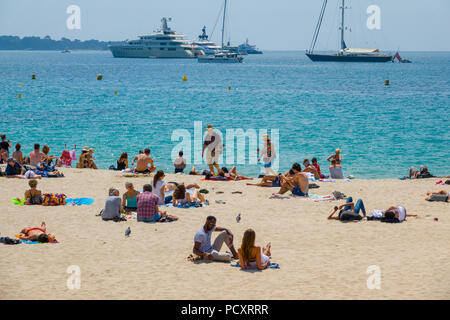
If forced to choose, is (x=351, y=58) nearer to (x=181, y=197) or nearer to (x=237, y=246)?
(x=181, y=197)

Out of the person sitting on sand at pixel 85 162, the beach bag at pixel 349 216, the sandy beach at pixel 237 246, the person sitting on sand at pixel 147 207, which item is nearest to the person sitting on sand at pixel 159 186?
the sandy beach at pixel 237 246

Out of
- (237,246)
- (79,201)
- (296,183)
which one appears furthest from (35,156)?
(237,246)

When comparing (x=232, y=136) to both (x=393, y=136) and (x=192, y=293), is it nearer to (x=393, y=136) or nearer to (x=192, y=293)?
(x=393, y=136)

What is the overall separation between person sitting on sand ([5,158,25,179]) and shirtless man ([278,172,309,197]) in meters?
7.62

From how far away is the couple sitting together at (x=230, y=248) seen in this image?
9695 mm

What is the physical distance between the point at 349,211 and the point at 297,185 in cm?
257

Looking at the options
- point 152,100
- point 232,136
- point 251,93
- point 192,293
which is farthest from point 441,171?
point 251,93

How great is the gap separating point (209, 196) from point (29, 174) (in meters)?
5.64

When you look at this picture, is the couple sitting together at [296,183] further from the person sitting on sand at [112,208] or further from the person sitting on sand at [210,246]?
the person sitting on sand at [210,246]

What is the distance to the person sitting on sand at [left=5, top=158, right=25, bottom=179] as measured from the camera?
17391 mm

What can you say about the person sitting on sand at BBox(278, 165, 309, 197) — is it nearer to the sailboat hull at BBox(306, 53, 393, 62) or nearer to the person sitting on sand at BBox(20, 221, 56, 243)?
the person sitting on sand at BBox(20, 221, 56, 243)

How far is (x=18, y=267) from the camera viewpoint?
9625 millimetres

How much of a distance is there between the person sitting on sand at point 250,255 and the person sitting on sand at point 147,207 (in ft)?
11.6
